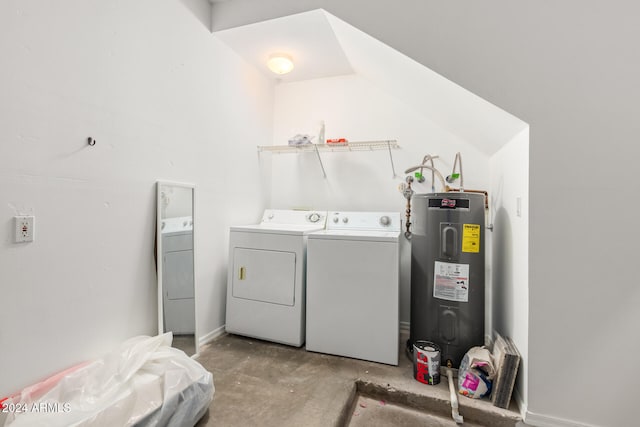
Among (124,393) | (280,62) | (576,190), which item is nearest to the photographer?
(124,393)

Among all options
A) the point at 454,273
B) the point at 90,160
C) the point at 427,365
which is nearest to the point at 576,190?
the point at 454,273

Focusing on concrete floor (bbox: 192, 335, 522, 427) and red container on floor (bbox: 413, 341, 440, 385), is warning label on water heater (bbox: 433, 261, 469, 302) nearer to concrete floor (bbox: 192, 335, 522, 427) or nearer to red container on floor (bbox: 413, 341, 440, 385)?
red container on floor (bbox: 413, 341, 440, 385)

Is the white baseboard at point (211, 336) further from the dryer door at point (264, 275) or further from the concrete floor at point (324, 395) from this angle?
the dryer door at point (264, 275)

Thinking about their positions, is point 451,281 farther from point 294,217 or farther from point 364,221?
point 294,217

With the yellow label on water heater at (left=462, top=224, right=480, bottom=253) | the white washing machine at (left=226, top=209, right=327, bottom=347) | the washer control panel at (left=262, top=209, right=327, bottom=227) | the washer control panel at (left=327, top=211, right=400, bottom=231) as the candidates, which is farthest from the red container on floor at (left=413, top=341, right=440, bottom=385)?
the washer control panel at (left=262, top=209, right=327, bottom=227)

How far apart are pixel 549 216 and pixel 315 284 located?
1446 millimetres

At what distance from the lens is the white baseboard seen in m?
2.17

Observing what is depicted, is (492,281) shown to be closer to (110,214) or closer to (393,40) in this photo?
(393,40)

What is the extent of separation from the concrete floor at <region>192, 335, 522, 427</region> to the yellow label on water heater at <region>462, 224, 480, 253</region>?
839mm

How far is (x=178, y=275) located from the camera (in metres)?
1.92

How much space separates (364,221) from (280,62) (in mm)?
1574

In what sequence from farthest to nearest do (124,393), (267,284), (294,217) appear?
(294,217), (267,284), (124,393)

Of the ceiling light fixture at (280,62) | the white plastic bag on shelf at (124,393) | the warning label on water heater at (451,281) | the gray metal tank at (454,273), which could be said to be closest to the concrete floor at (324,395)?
the white plastic bag on shelf at (124,393)

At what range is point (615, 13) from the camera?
4.39 ft
